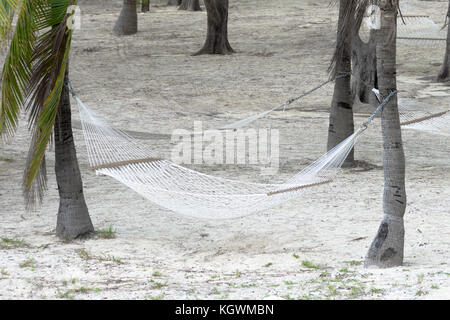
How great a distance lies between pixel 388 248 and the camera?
4.82 metres

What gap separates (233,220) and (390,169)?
198cm

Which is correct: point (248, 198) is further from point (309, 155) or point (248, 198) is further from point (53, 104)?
point (309, 155)

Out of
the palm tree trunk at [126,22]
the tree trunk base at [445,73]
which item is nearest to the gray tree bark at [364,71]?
the tree trunk base at [445,73]

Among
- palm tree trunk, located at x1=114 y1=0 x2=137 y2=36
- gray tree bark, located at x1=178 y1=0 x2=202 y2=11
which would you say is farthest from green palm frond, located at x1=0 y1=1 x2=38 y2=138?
gray tree bark, located at x1=178 y1=0 x2=202 y2=11

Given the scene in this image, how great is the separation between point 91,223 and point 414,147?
4.71 metres

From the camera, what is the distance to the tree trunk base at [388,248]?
481 cm

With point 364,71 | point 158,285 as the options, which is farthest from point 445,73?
point 158,285

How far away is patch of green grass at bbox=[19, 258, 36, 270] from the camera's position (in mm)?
4959

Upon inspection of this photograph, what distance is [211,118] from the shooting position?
1115cm

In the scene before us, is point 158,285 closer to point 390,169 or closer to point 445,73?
point 390,169

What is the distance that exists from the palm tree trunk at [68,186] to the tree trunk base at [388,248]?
240 centimetres

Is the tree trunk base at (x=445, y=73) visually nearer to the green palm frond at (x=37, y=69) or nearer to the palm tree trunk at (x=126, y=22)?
the palm tree trunk at (x=126, y=22)

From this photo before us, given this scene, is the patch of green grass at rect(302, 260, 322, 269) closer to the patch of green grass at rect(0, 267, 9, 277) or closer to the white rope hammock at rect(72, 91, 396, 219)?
the white rope hammock at rect(72, 91, 396, 219)
